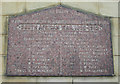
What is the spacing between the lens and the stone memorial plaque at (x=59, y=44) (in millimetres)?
3422

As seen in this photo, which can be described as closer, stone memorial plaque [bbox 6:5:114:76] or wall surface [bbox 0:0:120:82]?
stone memorial plaque [bbox 6:5:114:76]

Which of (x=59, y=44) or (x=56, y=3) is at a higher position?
(x=56, y=3)

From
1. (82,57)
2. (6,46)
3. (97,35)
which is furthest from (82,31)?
(6,46)

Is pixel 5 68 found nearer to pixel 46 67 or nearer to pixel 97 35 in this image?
pixel 46 67

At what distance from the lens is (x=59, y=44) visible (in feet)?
11.5

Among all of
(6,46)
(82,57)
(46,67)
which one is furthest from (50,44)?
(6,46)

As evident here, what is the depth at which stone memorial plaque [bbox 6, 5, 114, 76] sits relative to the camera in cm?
342

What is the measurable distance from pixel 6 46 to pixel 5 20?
24.9 inches

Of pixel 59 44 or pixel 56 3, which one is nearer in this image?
pixel 59 44

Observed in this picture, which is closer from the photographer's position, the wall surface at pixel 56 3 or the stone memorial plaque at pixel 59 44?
the stone memorial plaque at pixel 59 44

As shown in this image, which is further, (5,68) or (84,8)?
(84,8)

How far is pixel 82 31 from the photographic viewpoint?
3.56m

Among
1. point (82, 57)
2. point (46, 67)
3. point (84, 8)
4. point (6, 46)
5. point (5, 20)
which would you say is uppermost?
point (84, 8)

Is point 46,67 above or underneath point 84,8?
underneath
